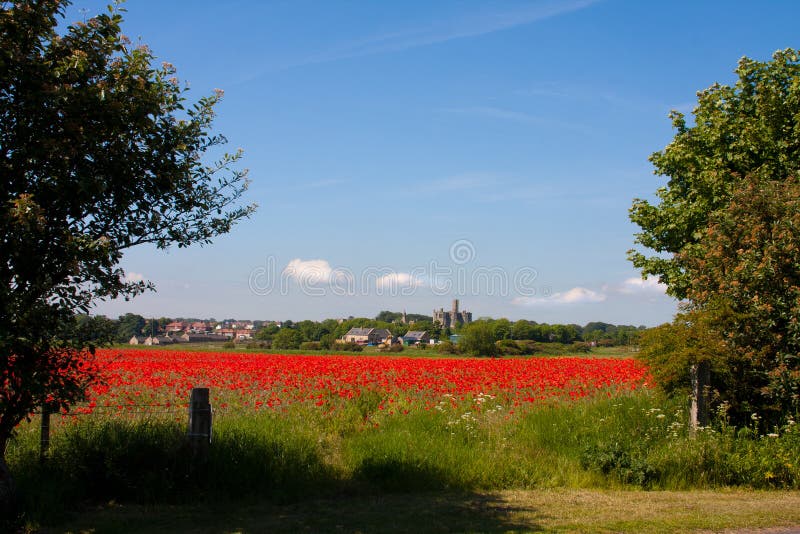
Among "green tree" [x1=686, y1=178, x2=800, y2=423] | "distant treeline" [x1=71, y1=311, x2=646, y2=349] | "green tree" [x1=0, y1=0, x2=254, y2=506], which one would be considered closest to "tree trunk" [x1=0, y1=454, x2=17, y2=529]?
"green tree" [x1=0, y1=0, x2=254, y2=506]

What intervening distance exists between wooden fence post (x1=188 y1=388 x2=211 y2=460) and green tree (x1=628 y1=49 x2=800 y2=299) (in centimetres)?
1148

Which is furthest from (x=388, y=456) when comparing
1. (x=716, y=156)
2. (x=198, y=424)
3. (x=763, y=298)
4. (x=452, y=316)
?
(x=452, y=316)

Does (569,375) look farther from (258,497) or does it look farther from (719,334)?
(258,497)

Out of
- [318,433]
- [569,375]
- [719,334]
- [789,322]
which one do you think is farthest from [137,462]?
[569,375]

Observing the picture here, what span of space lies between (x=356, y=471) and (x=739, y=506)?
5783 mm

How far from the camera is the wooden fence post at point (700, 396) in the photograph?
10789mm

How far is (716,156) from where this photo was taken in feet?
57.2

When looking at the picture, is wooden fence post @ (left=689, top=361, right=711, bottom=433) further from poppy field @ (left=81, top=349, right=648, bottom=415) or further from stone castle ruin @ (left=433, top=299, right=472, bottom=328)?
stone castle ruin @ (left=433, top=299, right=472, bottom=328)

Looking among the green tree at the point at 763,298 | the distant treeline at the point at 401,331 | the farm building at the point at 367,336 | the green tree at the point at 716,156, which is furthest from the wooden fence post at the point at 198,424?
the farm building at the point at 367,336

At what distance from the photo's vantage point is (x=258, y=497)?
8.59 metres

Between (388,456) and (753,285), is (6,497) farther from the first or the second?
(753,285)

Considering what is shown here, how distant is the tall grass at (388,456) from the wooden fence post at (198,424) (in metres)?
0.21

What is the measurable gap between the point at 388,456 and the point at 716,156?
1401cm

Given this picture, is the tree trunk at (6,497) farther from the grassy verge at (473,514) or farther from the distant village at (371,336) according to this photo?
the distant village at (371,336)
